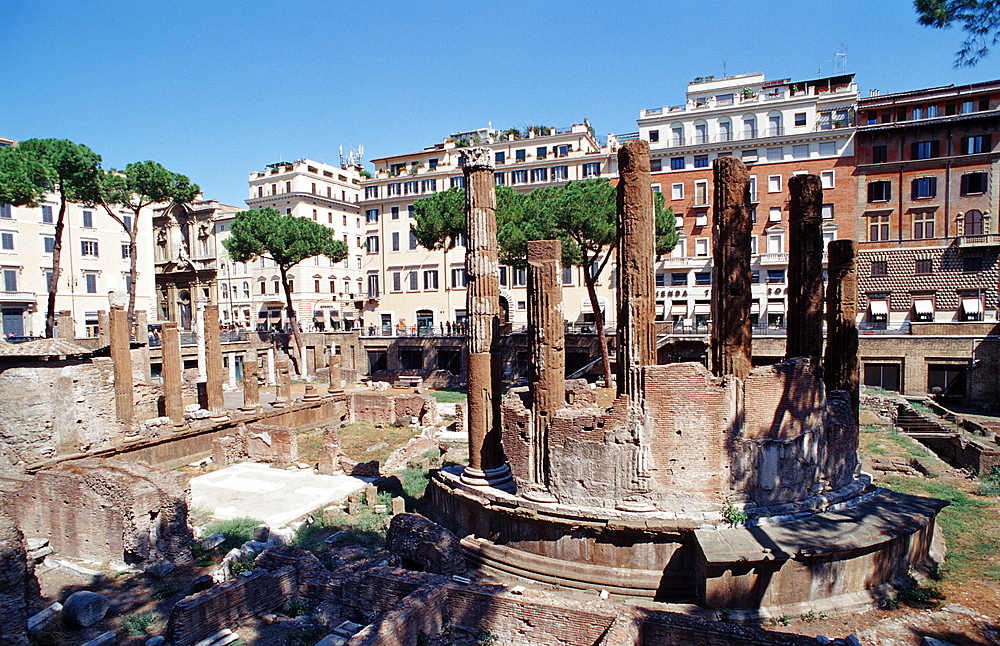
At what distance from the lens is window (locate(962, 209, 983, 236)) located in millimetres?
37375

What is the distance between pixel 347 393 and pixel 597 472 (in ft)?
71.3

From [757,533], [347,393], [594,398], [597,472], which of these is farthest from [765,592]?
[347,393]

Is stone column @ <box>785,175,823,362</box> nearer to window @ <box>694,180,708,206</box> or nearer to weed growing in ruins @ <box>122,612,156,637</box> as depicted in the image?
weed growing in ruins @ <box>122,612,156,637</box>

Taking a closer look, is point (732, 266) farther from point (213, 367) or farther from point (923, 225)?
point (923, 225)

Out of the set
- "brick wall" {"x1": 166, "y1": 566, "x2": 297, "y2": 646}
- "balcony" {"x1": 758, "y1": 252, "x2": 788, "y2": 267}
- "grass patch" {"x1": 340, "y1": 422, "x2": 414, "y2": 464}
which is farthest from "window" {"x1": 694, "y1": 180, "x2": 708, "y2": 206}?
"brick wall" {"x1": 166, "y1": 566, "x2": 297, "y2": 646}

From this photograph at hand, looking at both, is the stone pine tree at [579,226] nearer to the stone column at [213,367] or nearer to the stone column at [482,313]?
the stone column at [482,313]

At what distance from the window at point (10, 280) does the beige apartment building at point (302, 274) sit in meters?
15.9

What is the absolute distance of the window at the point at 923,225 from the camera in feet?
125

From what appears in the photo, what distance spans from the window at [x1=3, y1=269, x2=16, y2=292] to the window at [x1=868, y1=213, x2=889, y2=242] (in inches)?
Answer: 2299

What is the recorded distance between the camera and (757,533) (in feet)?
35.4

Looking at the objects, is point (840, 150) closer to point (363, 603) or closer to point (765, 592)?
point (765, 592)

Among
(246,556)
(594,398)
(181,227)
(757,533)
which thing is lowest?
(246,556)

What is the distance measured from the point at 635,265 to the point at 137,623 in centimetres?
1129

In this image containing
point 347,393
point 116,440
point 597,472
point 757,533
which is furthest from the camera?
point 347,393
